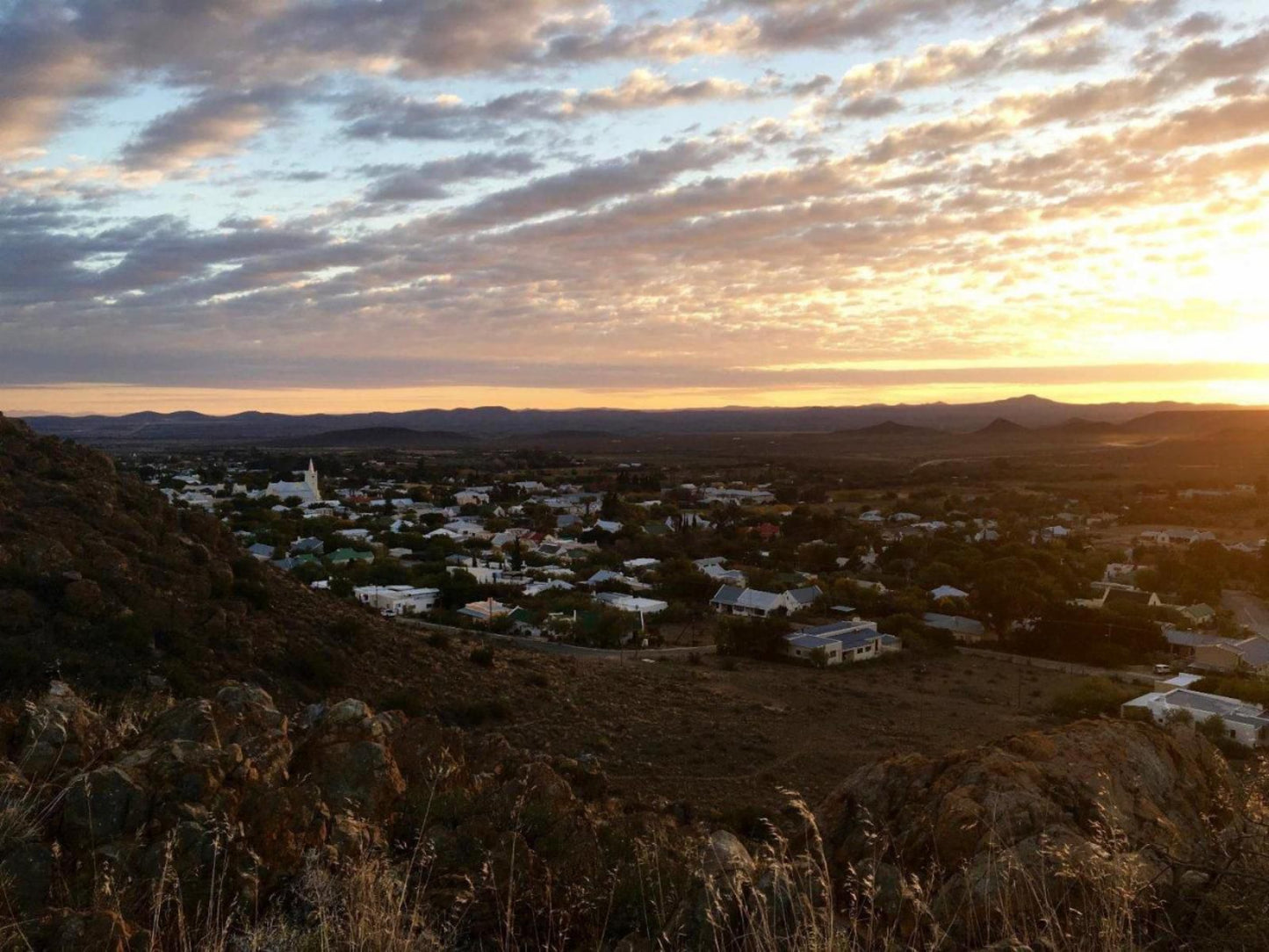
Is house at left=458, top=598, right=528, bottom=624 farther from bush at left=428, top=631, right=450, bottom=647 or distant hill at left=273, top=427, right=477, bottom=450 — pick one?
distant hill at left=273, top=427, right=477, bottom=450

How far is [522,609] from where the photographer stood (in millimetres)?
26750

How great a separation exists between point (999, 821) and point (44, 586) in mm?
12069

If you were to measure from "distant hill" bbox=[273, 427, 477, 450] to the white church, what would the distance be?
9177cm

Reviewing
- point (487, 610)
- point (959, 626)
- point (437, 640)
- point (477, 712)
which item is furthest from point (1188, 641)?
point (477, 712)

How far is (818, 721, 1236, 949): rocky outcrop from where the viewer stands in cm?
399

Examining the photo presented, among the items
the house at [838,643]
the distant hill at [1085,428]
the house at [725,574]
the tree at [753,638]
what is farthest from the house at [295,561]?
the distant hill at [1085,428]

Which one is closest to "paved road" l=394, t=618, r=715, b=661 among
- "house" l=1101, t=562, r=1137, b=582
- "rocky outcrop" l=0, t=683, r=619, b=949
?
"rocky outcrop" l=0, t=683, r=619, b=949

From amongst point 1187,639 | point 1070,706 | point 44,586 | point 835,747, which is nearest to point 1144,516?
point 1187,639

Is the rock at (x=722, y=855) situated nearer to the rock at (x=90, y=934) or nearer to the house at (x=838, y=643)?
the rock at (x=90, y=934)

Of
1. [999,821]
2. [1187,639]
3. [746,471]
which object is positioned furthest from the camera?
[746,471]

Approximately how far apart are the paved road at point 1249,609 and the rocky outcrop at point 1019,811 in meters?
26.3

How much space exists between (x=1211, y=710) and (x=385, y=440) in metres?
169

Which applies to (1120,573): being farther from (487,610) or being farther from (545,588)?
(487,610)

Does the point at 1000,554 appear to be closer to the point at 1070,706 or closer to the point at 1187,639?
the point at 1187,639
